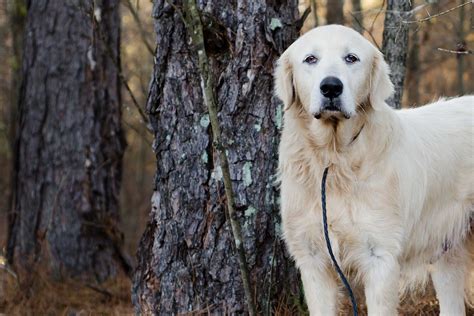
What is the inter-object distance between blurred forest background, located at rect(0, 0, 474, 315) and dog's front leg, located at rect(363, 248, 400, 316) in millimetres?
892

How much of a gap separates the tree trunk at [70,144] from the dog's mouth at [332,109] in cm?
368

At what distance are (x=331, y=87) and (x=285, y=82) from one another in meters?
0.46

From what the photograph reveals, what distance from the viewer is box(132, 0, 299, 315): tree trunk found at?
4.98 meters

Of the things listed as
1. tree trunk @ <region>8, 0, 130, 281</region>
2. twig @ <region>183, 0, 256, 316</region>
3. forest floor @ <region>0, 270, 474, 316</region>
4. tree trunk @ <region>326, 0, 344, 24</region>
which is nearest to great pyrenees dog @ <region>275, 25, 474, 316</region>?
twig @ <region>183, 0, 256, 316</region>

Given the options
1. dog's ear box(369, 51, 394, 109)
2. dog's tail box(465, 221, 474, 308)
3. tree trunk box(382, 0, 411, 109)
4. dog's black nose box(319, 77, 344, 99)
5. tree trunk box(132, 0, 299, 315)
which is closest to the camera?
dog's black nose box(319, 77, 344, 99)

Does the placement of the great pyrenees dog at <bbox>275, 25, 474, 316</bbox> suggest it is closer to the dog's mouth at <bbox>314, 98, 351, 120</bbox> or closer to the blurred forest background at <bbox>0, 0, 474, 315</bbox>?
the dog's mouth at <bbox>314, 98, 351, 120</bbox>

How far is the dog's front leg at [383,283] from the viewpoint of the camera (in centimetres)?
430

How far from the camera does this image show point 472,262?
5645mm

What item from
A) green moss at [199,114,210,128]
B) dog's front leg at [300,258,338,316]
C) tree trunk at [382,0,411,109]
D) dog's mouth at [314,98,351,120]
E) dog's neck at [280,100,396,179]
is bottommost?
dog's front leg at [300,258,338,316]

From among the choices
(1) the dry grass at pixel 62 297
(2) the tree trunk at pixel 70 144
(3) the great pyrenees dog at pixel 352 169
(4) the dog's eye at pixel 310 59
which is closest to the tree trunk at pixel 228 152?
(3) the great pyrenees dog at pixel 352 169

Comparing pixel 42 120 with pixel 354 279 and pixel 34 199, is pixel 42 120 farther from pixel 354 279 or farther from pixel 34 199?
pixel 354 279

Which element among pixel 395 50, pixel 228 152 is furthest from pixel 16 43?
pixel 228 152

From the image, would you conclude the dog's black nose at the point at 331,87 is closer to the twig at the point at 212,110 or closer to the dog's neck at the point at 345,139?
the dog's neck at the point at 345,139

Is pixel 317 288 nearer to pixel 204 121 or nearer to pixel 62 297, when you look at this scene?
pixel 204 121
